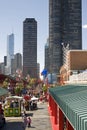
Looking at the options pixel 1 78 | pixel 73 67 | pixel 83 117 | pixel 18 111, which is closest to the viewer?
pixel 83 117

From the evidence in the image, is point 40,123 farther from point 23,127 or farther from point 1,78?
point 1,78

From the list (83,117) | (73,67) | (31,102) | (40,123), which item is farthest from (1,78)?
(83,117)

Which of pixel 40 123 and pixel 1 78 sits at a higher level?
pixel 40 123

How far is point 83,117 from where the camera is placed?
878 centimetres

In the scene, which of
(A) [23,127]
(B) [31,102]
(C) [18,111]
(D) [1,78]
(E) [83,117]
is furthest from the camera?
(D) [1,78]

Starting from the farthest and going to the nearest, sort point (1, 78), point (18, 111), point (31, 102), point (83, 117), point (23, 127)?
1. point (1, 78)
2. point (31, 102)
3. point (18, 111)
4. point (23, 127)
5. point (83, 117)

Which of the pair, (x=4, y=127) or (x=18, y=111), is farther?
(x=18, y=111)

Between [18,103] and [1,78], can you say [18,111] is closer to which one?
[18,103]

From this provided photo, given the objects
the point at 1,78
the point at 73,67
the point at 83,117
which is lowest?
the point at 1,78

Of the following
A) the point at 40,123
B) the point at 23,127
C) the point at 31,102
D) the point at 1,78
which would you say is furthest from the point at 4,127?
the point at 1,78

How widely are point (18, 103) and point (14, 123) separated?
8.27 metres

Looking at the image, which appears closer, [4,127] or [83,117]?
[83,117]

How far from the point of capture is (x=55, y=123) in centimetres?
3950

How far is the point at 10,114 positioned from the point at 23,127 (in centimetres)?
1166
